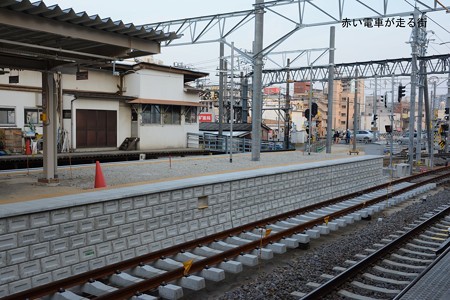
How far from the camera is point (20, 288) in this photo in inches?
255

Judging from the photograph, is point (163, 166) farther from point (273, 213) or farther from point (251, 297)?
point (251, 297)

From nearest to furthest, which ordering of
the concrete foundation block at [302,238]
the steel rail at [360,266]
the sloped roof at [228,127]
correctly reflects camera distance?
the steel rail at [360,266], the concrete foundation block at [302,238], the sloped roof at [228,127]

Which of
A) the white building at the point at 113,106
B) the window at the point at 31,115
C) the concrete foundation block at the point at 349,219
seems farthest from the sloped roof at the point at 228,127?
the concrete foundation block at the point at 349,219

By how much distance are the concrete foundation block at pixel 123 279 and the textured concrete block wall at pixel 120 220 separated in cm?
77

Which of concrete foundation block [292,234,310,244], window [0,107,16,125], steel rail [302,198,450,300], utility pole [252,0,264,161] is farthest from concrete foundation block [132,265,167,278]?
window [0,107,16,125]

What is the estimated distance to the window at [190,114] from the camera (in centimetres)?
3003

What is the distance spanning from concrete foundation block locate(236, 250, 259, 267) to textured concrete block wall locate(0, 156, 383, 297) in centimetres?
168

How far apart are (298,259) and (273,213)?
394cm

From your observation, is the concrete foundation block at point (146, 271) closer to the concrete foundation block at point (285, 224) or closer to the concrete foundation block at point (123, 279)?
the concrete foundation block at point (123, 279)

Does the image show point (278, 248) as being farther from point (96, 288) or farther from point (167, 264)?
point (96, 288)

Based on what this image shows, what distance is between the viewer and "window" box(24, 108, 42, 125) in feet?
70.3

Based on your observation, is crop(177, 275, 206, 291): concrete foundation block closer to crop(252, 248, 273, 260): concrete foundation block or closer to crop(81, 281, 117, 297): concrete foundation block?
crop(81, 281, 117, 297): concrete foundation block

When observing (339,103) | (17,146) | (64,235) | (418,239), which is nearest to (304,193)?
(418,239)

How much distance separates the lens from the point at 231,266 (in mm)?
7781
